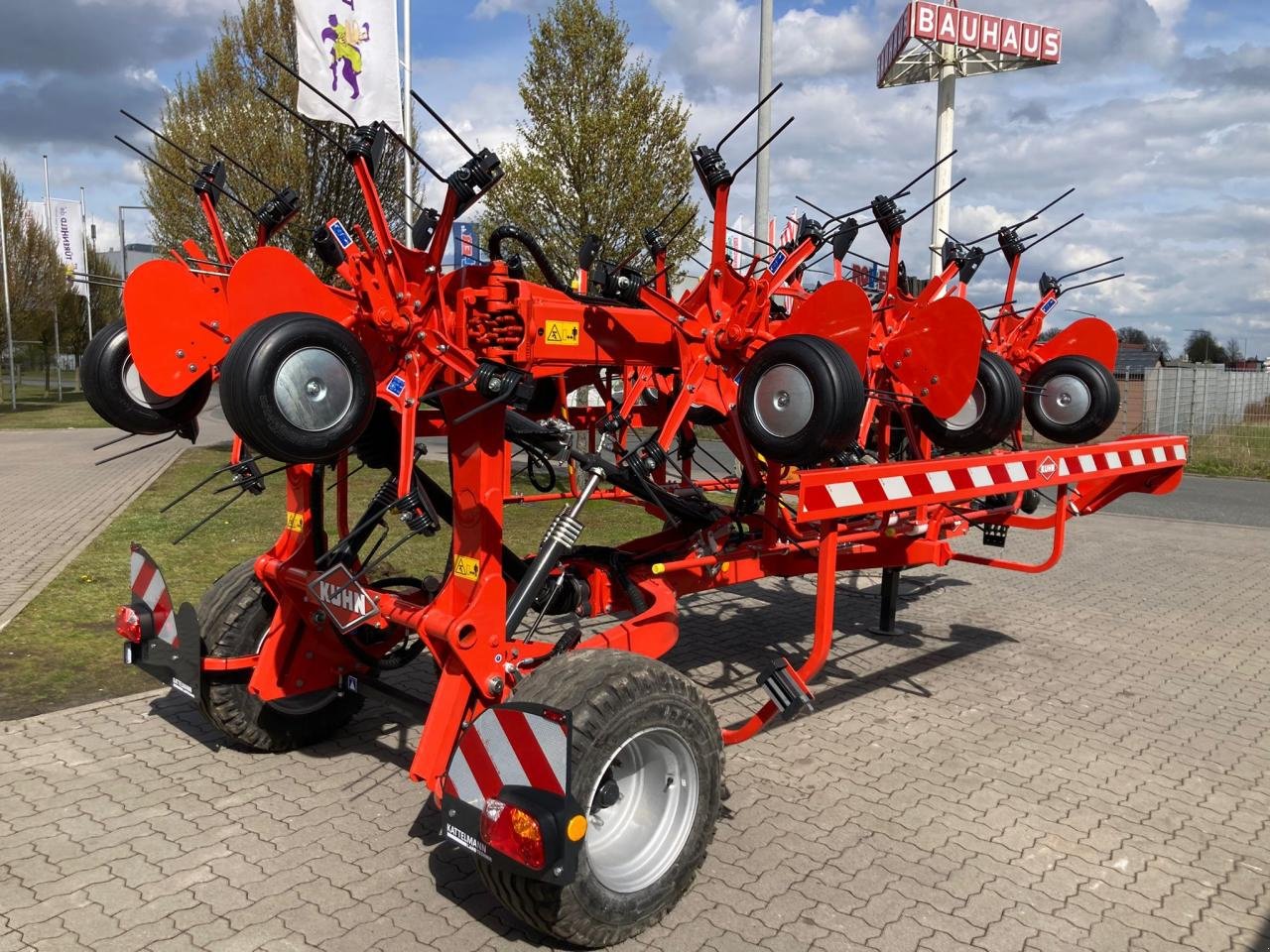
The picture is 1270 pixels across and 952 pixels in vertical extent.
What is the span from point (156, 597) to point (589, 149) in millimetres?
10085

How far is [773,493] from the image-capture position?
5.16 metres

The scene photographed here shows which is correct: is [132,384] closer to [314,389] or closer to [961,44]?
[314,389]

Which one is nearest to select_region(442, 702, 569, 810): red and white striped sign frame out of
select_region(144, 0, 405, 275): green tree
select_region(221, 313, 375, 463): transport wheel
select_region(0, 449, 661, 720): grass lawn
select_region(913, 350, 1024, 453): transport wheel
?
select_region(221, 313, 375, 463): transport wheel

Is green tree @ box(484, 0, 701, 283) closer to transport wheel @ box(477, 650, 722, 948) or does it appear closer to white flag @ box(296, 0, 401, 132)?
white flag @ box(296, 0, 401, 132)

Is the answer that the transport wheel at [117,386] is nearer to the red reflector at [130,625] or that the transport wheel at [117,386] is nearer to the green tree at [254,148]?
the red reflector at [130,625]

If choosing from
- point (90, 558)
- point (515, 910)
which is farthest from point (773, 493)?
point (90, 558)

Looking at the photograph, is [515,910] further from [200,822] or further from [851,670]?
[851,670]

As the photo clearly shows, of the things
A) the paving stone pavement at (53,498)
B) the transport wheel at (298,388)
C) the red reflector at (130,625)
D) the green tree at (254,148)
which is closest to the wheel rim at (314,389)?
the transport wheel at (298,388)

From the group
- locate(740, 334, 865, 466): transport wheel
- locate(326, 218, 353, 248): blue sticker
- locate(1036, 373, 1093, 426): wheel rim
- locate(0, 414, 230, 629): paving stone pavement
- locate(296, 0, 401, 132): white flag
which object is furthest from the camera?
locate(296, 0, 401, 132): white flag

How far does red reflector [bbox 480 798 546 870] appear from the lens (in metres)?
3.08

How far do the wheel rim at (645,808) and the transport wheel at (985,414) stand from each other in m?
3.26

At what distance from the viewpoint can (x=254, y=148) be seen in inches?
630

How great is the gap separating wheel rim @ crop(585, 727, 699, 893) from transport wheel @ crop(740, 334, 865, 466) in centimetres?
133

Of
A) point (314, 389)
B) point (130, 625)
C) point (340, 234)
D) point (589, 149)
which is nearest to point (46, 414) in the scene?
point (589, 149)
